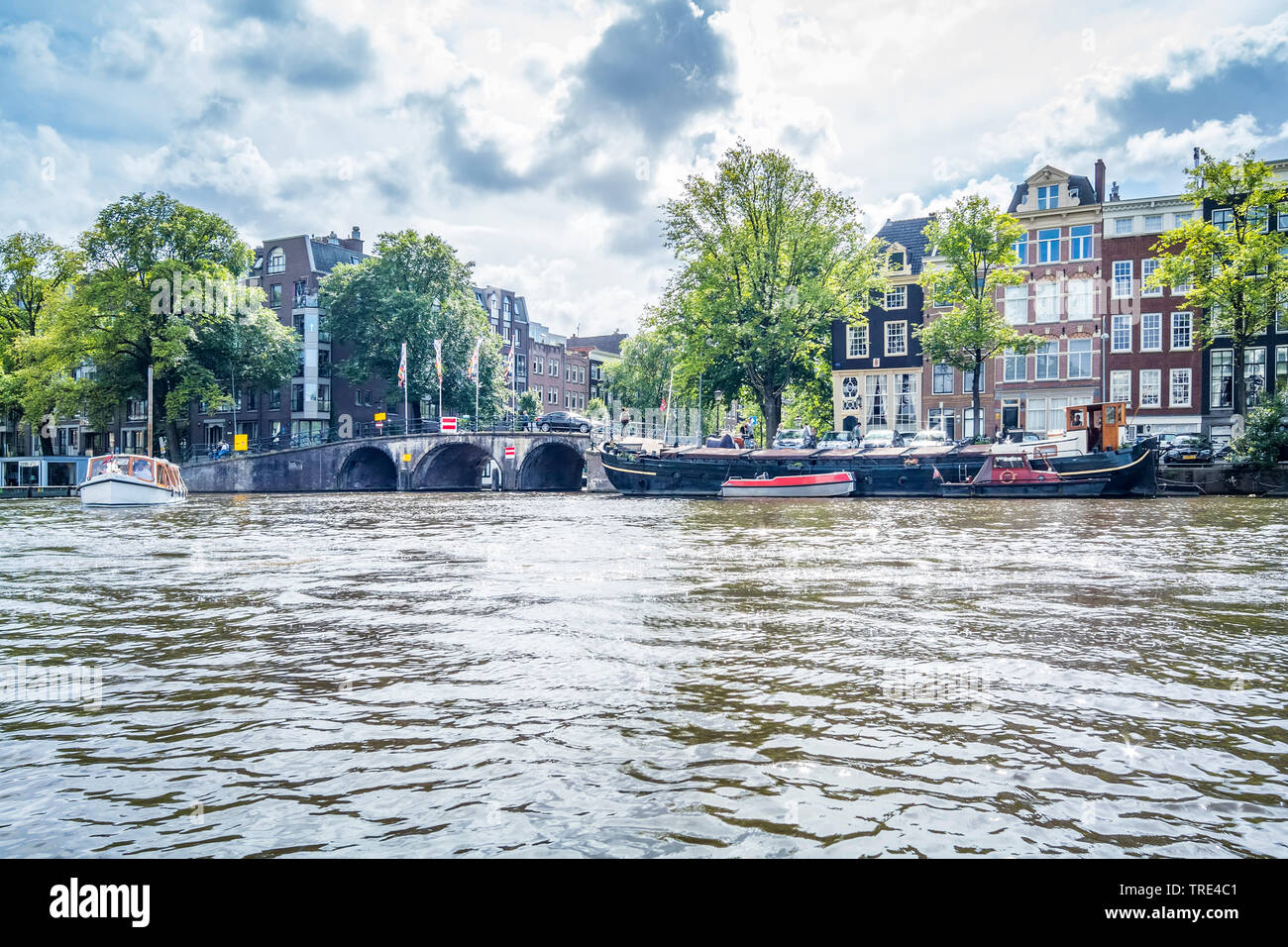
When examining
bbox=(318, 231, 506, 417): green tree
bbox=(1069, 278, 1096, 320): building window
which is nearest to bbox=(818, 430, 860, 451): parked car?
bbox=(1069, 278, 1096, 320): building window

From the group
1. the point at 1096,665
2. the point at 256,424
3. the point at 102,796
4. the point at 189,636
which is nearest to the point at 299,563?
the point at 189,636

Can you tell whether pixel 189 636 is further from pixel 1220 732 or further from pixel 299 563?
pixel 1220 732

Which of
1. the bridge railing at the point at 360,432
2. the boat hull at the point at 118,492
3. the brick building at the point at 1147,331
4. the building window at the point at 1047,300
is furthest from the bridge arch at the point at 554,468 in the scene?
the brick building at the point at 1147,331

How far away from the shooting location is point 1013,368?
54750 millimetres

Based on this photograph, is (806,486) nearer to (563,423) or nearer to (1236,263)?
(1236,263)

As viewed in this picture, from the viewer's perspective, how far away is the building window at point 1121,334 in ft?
171

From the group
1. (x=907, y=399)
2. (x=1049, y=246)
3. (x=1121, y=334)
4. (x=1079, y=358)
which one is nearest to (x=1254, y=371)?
(x=1121, y=334)

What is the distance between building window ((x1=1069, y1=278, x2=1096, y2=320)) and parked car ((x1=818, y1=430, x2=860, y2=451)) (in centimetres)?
1584

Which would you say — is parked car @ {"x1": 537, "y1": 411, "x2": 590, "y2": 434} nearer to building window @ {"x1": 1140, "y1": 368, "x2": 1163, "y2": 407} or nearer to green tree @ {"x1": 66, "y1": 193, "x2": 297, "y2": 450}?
green tree @ {"x1": 66, "y1": 193, "x2": 297, "y2": 450}

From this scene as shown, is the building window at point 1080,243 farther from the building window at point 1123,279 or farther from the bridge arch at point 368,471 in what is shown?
the bridge arch at point 368,471

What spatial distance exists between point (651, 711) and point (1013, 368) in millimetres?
53586

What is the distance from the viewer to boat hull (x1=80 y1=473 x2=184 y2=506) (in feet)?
129

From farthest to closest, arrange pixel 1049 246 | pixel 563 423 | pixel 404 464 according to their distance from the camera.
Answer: pixel 563 423 → pixel 404 464 → pixel 1049 246
